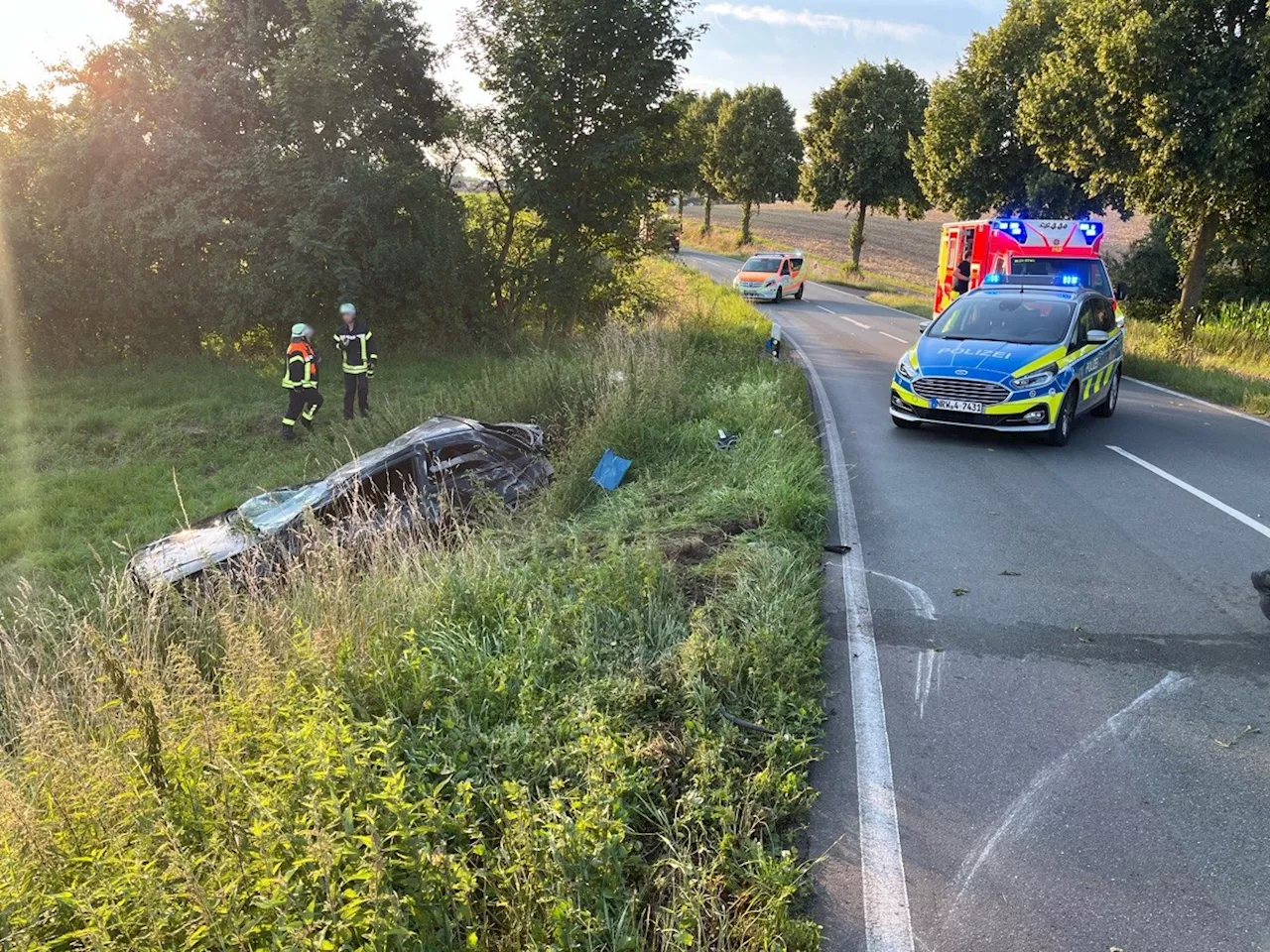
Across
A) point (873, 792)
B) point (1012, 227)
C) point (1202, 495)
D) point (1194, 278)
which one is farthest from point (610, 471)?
point (1194, 278)

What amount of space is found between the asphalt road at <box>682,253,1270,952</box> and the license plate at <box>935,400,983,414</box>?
1.24m

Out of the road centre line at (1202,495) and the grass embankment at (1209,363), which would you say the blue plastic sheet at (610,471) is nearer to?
the road centre line at (1202,495)

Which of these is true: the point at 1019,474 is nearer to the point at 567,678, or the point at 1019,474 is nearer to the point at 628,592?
the point at 628,592

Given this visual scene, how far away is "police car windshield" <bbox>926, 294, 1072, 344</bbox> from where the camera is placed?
10453mm

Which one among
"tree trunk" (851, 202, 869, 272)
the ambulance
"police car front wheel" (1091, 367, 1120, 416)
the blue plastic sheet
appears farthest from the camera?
"tree trunk" (851, 202, 869, 272)

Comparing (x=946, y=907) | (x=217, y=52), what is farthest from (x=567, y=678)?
(x=217, y=52)

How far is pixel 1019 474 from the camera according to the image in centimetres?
880

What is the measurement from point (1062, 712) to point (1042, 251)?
45.9 feet

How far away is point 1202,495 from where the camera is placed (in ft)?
26.5

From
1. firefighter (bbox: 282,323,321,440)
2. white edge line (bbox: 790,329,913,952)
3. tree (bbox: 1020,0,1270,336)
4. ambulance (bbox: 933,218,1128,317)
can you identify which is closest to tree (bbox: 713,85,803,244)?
tree (bbox: 1020,0,1270,336)

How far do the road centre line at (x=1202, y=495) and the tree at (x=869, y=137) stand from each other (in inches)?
1184

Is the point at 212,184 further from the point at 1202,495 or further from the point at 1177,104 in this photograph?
the point at 1177,104

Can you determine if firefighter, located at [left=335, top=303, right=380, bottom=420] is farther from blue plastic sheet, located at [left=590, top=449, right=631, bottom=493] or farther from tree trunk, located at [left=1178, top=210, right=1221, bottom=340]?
tree trunk, located at [left=1178, top=210, right=1221, bottom=340]

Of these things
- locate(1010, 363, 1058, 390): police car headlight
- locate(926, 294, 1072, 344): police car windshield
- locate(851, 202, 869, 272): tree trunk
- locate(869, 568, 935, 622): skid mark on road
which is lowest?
locate(869, 568, 935, 622): skid mark on road
